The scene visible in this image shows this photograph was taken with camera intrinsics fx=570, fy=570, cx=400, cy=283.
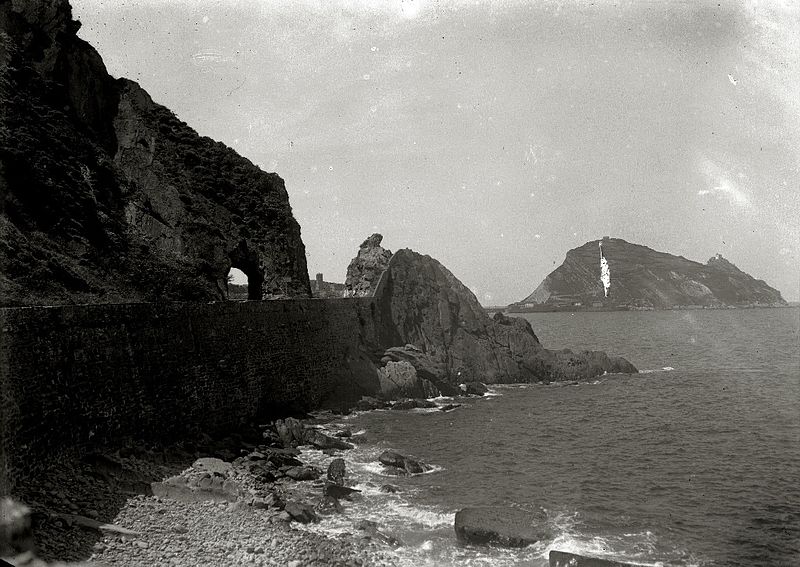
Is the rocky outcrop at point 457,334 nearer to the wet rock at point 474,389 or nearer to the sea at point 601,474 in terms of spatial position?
the wet rock at point 474,389

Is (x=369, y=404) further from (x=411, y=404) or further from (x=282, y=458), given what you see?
(x=282, y=458)

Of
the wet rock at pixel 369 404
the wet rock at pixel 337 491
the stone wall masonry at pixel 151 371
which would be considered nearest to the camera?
the stone wall masonry at pixel 151 371

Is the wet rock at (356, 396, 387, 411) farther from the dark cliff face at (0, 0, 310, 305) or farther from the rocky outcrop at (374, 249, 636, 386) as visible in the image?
the dark cliff face at (0, 0, 310, 305)

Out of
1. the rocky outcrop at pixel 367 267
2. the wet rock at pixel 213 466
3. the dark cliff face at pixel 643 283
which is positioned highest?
the dark cliff face at pixel 643 283

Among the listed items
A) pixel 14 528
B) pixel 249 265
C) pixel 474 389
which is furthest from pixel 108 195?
pixel 474 389

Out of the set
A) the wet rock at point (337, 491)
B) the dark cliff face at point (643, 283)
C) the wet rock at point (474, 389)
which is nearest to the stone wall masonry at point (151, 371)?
the wet rock at point (337, 491)
